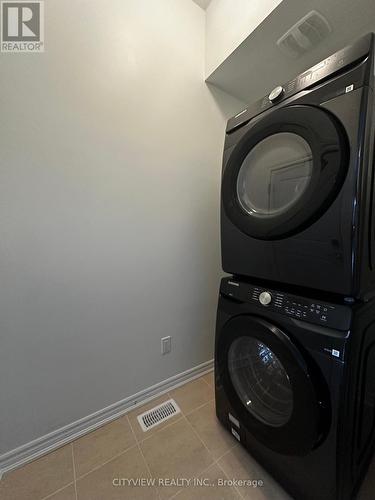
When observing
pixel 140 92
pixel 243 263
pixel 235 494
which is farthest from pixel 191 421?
pixel 140 92

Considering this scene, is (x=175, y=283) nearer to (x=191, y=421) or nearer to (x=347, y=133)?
(x=191, y=421)

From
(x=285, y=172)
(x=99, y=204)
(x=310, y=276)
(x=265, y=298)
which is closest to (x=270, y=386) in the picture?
(x=265, y=298)

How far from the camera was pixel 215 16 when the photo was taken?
4.07ft

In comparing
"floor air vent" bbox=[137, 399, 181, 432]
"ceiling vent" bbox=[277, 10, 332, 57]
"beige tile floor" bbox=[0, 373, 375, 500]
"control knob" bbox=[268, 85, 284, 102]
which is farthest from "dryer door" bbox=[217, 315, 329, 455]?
"ceiling vent" bbox=[277, 10, 332, 57]

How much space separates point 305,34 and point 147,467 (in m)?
2.29

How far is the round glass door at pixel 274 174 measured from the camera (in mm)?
735

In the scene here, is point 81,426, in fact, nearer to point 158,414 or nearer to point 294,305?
point 158,414

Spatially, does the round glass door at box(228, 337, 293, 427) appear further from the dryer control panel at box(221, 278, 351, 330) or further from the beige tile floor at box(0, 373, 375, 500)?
the beige tile floor at box(0, 373, 375, 500)

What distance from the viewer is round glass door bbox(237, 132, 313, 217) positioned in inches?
28.9

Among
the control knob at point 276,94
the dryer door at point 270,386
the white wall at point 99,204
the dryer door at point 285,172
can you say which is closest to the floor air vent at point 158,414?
the white wall at point 99,204

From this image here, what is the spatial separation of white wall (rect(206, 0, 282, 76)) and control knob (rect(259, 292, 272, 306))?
129 centimetres

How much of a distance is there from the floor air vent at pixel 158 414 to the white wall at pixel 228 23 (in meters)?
2.16

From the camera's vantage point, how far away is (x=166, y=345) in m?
1.35

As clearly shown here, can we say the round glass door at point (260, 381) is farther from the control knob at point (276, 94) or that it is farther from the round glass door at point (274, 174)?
the control knob at point (276, 94)
